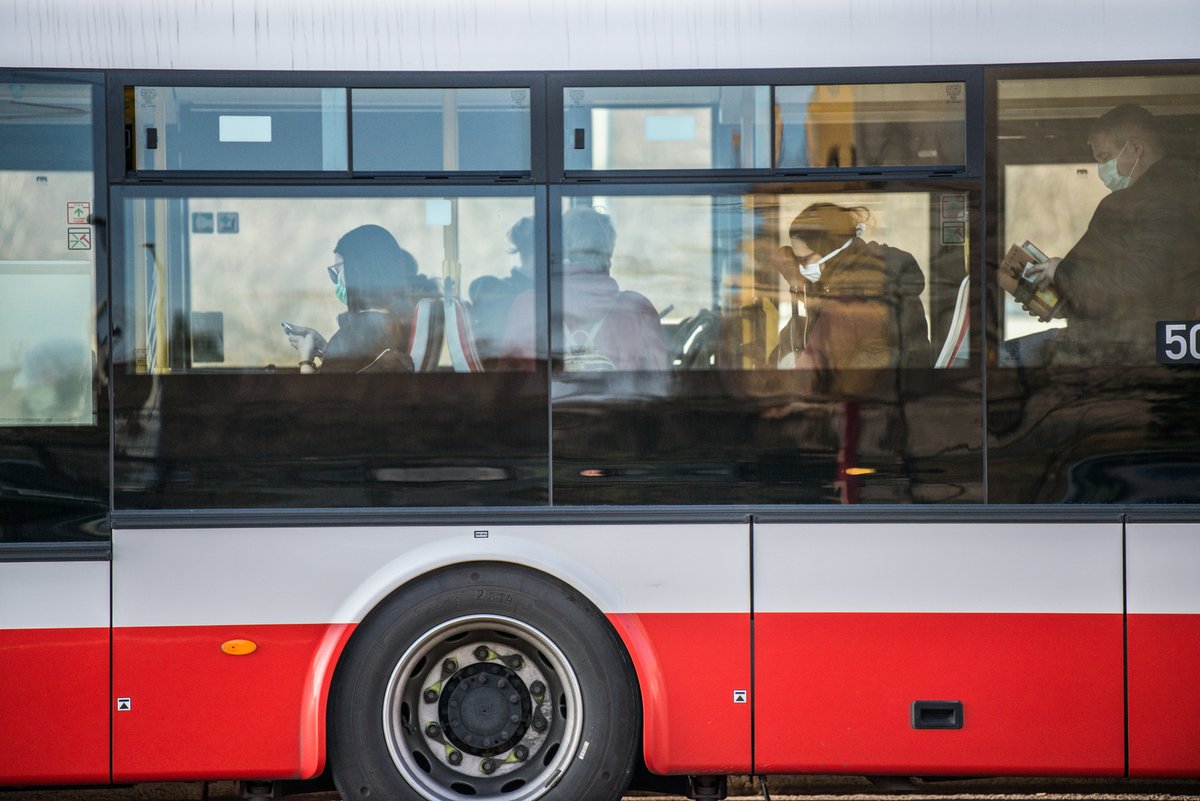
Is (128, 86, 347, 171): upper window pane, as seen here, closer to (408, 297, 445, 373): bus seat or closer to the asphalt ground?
(408, 297, 445, 373): bus seat

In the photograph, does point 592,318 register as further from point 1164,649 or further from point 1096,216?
point 1164,649

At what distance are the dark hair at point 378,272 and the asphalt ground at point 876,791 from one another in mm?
2027

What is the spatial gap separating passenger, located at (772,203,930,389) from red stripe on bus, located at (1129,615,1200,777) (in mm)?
1219

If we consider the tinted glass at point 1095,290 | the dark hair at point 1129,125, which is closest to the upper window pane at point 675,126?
the tinted glass at point 1095,290

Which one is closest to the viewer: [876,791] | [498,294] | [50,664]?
[50,664]

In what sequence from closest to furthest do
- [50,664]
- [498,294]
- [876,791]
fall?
[50,664]
[498,294]
[876,791]

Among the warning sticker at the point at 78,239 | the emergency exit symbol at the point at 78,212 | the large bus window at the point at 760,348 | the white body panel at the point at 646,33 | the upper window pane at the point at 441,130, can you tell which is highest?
the white body panel at the point at 646,33

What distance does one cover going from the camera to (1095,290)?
403 centimetres

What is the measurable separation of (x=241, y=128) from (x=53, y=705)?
81.3 inches

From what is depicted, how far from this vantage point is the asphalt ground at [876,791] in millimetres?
4664

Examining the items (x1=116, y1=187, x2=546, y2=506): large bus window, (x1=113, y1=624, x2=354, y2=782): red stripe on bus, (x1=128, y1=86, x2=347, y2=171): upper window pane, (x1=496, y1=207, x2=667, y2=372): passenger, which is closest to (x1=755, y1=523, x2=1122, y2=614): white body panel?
(x1=496, y1=207, x2=667, y2=372): passenger

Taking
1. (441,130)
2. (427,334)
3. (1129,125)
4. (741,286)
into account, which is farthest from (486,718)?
(1129,125)

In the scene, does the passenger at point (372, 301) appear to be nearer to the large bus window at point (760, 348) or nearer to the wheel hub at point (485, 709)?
the large bus window at point (760, 348)

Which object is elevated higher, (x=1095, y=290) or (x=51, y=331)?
(x=1095, y=290)
